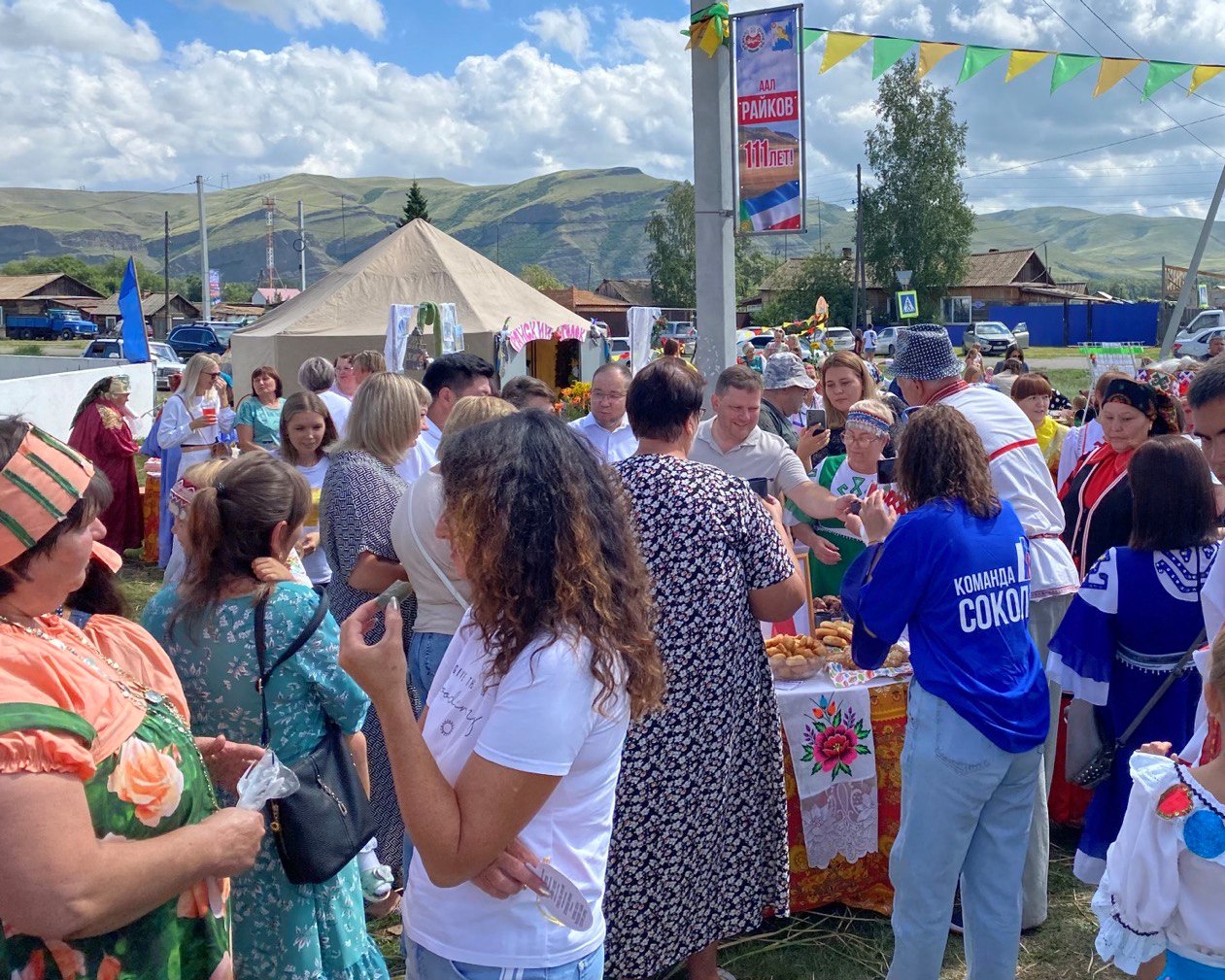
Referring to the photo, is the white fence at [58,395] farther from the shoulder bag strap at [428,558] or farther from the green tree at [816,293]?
the green tree at [816,293]

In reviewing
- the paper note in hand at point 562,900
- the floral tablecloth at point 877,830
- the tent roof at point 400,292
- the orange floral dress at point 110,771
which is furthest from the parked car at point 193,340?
the paper note in hand at point 562,900

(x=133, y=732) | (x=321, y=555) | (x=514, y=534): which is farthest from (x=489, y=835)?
(x=321, y=555)

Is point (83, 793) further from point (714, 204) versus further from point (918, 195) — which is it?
point (918, 195)

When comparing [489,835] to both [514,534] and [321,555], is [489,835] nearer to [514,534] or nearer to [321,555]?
[514,534]

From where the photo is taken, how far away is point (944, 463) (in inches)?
116

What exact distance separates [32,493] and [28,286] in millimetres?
91356

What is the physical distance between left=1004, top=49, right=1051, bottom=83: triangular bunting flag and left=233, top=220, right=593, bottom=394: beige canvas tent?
9.86m

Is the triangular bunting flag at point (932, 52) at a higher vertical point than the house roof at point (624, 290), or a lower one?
lower

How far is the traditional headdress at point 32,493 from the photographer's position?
1701mm

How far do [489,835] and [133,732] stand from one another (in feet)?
2.11

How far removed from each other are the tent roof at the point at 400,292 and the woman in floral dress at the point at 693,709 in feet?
46.0

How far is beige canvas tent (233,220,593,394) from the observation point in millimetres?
16328

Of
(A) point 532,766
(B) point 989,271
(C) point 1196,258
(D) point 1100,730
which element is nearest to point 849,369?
(D) point 1100,730

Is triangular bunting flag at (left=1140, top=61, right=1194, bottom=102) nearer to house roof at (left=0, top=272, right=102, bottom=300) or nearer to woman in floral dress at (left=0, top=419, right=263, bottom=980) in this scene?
woman in floral dress at (left=0, top=419, right=263, bottom=980)
